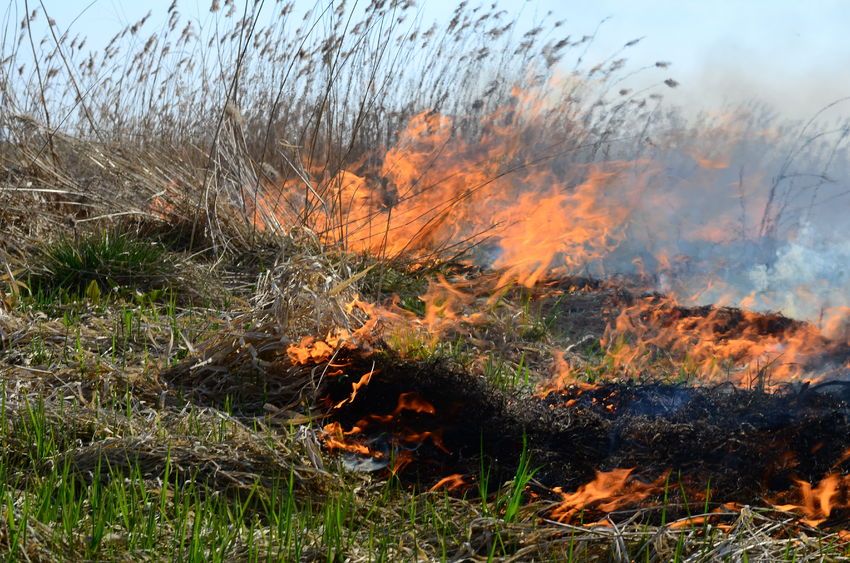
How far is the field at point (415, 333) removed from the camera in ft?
7.82

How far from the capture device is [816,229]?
23.9 feet

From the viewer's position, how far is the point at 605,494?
101 inches

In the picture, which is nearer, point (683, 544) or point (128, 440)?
point (683, 544)

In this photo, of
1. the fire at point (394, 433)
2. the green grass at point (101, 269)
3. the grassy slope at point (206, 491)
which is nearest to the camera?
the grassy slope at point (206, 491)

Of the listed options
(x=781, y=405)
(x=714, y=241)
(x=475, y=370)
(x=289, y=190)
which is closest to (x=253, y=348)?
(x=475, y=370)

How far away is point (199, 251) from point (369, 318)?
171 cm

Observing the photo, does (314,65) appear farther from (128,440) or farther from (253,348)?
(128,440)

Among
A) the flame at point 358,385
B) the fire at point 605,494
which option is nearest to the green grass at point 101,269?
the flame at point 358,385

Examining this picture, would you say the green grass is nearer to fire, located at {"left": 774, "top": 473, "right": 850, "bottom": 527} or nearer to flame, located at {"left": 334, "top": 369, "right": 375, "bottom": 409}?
flame, located at {"left": 334, "top": 369, "right": 375, "bottom": 409}

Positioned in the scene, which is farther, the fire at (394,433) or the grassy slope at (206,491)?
the fire at (394,433)

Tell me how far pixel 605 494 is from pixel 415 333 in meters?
1.56

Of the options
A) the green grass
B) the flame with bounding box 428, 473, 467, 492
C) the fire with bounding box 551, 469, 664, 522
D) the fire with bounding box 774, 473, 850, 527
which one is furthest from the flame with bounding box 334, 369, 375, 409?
the green grass

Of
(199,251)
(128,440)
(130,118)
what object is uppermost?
(130,118)

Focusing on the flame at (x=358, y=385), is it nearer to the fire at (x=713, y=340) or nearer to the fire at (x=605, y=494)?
the fire at (x=605, y=494)
